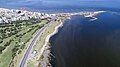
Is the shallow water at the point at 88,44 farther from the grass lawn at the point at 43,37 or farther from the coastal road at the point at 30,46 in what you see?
the coastal road at the point at 30,46

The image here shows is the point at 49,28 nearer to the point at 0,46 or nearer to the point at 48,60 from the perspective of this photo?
the point at 0,46

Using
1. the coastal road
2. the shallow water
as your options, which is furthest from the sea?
the coastal road

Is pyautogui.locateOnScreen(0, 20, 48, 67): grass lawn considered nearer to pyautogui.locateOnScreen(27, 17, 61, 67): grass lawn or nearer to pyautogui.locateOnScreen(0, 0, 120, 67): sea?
pyautogui.locateOnScreen(27, 17, 61, 67): grass lawn

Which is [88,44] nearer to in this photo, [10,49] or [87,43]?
[87,43]

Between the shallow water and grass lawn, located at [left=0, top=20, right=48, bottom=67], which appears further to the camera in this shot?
grass lawn, located at [left=0, top=20, right=48, bottom=67]

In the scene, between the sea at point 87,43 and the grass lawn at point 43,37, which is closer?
the sea at point 87,43

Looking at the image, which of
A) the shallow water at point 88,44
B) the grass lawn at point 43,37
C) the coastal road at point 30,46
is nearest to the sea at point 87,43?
the shallow water at point 88,44

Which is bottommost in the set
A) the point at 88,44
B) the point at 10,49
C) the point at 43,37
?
the point at 10,49

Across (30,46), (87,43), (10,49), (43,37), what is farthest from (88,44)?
(10,49)
